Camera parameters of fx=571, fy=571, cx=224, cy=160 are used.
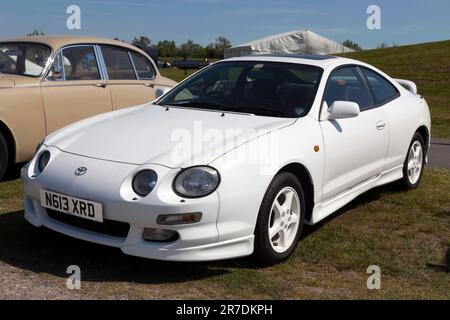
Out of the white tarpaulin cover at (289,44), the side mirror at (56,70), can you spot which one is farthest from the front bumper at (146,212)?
the white tarpaulin cover at (289,44)

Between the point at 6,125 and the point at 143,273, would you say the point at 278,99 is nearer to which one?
the point at 143,273

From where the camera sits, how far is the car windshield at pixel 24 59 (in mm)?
6291

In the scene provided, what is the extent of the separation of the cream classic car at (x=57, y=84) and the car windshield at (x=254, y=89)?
45 centimetres

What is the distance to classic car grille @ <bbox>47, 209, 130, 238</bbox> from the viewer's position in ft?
11.6

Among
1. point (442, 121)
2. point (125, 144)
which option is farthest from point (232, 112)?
point (442, 121)

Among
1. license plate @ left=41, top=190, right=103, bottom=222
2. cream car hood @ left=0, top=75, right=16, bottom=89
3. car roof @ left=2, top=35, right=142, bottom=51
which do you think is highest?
car roof @ left=2, top=35, right=142, bottom=51

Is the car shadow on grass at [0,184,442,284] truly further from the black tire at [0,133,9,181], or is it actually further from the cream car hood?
the cream car hood

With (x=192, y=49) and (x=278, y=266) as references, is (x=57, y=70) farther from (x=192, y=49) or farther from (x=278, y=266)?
(x=192, y=49)

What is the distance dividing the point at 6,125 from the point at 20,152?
12.9 inches

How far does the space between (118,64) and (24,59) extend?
122 cm

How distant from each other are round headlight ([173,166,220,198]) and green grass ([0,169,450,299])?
0.57 metres

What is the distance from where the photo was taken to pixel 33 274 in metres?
3.53

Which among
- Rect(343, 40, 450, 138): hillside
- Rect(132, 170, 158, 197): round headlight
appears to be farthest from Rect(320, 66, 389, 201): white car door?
Rect(343, 40, 450, 138): hillside

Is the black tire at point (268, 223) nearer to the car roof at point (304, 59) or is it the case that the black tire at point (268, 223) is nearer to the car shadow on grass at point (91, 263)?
the car shadow on grass at point (91, 263)
